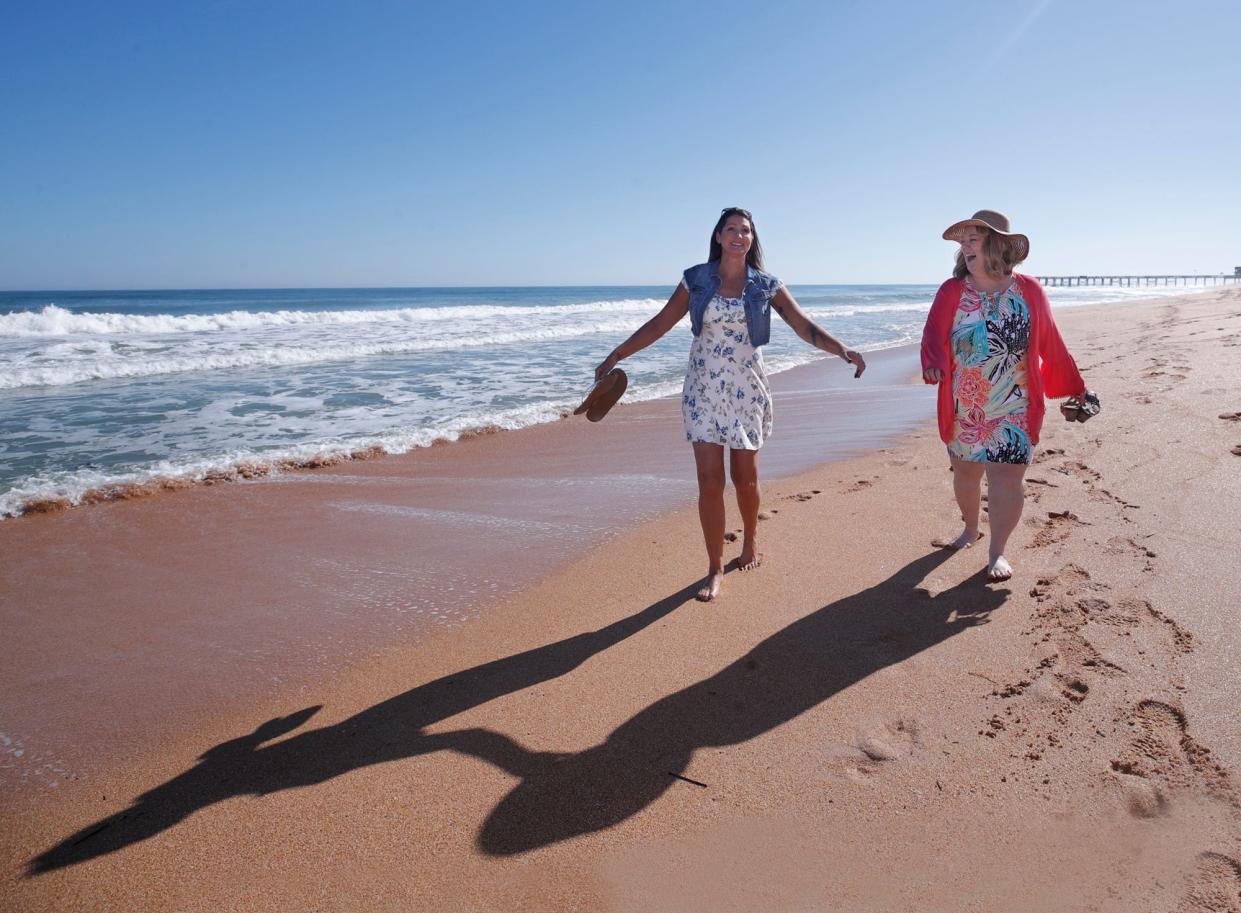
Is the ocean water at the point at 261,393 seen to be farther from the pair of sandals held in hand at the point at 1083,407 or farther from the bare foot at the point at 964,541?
the pair of sandals held in hand at the point at 1083,407

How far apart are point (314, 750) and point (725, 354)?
2443mm

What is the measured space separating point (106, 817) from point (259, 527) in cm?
271

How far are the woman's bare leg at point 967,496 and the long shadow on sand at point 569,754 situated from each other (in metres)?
0.65

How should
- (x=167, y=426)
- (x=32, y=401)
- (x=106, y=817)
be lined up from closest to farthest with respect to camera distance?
(x=106, y=817), (x=167, y=426), (x=32, y=401)

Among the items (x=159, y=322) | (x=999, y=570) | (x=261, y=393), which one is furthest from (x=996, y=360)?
(x=159, y=322)

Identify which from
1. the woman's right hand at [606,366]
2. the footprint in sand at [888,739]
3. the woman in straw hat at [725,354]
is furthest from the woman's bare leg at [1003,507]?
the woman's right hand at [606,366]

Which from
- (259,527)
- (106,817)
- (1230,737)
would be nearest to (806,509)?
(1230,737)

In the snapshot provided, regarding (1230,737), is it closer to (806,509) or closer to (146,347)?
(806,509)

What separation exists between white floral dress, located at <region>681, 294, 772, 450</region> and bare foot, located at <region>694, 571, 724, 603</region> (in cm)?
65

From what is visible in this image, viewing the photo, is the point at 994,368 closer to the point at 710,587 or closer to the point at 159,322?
the point at 710,587

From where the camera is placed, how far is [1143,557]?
11.1 feet

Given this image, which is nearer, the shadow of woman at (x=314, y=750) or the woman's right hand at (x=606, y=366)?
the shadow of woman at (x=314, y=750)

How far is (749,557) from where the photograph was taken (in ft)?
12.7

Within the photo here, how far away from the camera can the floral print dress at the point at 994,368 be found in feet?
11.1
